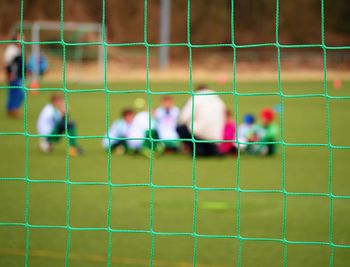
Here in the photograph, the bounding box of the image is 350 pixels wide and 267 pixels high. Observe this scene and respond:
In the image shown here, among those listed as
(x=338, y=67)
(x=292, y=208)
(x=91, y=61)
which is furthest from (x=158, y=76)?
(x=292, y=208)

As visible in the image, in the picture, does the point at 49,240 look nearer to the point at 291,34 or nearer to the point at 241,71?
the point at 241,71

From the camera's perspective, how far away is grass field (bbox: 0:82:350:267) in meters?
4.88

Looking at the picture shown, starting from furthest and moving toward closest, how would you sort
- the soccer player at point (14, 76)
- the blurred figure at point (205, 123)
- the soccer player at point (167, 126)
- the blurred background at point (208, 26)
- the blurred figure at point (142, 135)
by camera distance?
the blurred background at point (208, 26) → the soccer player at point (14, 76) → the soccer player at point (167, 126) → the blurred figure at point (142, 135) → the blurred figure at point (205, 123)

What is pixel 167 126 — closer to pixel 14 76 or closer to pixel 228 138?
pixel 228 138

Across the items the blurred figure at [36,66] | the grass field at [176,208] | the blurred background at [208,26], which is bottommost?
the grass field at [176,208]

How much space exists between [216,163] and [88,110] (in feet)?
21.3

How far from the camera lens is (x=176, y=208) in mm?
6320

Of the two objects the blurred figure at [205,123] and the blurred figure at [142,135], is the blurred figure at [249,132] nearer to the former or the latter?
the blurred figure at [205,123]

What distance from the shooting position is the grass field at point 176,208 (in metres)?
4.88

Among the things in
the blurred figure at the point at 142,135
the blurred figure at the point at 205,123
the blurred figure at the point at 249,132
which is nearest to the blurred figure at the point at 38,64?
the blurred figure at the point at 142,135

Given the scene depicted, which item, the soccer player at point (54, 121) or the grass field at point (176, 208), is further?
the soccer player at point (54, 121)

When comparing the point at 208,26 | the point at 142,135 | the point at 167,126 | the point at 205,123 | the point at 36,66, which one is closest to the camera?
the point at 205,123

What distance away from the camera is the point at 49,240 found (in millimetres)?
5332

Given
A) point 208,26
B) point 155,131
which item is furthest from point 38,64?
point 208,26
